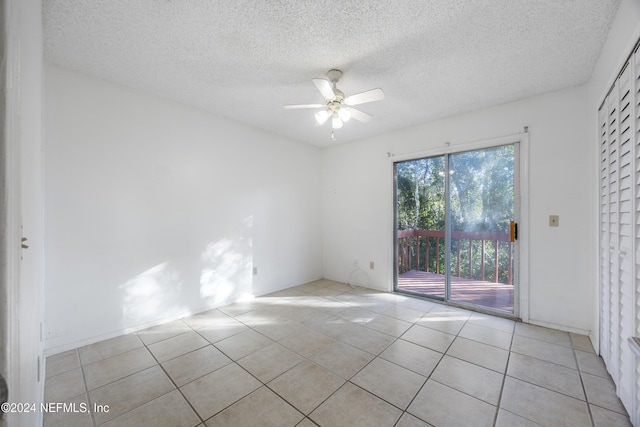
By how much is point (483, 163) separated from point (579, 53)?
1308 millimetres

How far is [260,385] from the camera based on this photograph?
71.1 inches

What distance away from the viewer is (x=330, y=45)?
76.8 inches

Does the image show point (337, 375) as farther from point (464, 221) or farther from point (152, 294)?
point (464, 221)

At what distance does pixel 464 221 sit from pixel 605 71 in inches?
72.3

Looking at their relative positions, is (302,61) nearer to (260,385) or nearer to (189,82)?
(189,82)

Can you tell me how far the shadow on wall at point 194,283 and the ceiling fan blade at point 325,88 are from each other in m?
2.08

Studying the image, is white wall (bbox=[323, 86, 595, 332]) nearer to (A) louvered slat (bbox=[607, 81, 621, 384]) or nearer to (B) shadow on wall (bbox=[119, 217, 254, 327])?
(A) louvered slat (bbox=[607, 81, 621, 384])

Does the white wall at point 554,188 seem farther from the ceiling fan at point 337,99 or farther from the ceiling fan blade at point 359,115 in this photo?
the ceiling fan at point 337,99

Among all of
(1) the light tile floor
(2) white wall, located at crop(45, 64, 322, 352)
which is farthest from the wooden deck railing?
(2) white wall, located at crop(45, 64, 322, 352)

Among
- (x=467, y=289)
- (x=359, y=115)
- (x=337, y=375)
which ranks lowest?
(x=337, y=375)

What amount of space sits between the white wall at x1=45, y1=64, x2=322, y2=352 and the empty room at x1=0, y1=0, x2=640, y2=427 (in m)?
0.02

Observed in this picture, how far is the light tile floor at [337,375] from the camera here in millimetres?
1539

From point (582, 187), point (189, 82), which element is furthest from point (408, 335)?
point (189, 82)

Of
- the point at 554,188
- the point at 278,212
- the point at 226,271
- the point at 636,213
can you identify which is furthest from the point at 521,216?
the point at 226,271
